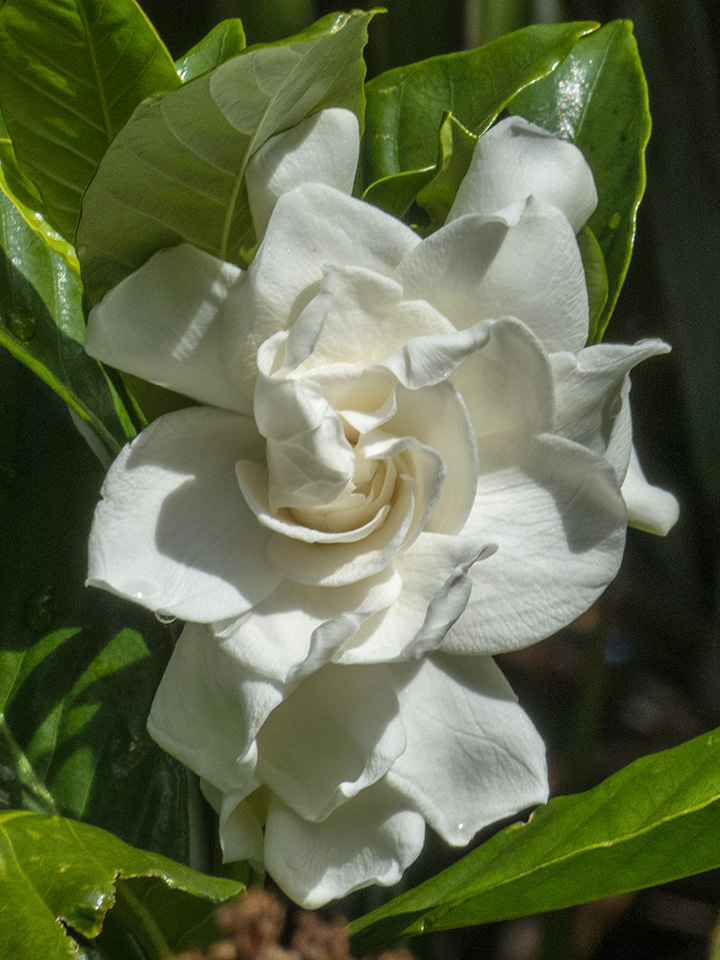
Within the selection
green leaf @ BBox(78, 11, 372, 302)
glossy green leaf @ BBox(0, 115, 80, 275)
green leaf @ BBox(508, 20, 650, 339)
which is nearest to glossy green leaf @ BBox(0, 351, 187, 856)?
glossy green leaf @ BBox(0, 115, 80, 275)

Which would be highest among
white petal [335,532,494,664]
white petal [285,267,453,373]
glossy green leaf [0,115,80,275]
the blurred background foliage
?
glossy green leaf [0,115,80,275]

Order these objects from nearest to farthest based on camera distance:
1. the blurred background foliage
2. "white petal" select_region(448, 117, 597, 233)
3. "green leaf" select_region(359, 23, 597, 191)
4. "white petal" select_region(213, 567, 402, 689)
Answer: "white petal" select_region(213, 567, 402, 689) → "white petal" select_region(448, 117, 597, 233) → "green leaf" select_region(359, 23, 597, 191) → the blurred background foliage

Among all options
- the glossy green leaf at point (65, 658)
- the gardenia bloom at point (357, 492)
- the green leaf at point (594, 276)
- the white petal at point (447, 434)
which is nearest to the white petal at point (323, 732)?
the gardenia bloom at point (357, 492)

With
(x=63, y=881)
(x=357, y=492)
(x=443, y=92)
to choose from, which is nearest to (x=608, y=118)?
(x=443, y=92)

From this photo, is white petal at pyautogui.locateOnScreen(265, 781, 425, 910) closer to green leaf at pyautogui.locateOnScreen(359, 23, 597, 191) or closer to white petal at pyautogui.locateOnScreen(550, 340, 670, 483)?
white petal at pyautogui.locateOnScreen(550, 340, 670, 483)

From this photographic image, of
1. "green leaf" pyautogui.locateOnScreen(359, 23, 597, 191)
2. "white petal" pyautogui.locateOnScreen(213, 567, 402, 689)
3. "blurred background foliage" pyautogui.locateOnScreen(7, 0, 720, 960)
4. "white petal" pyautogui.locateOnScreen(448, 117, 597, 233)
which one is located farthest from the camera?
"blurred background foliage" pyautogui.locateOnScreen(7, 0, 720, 960)

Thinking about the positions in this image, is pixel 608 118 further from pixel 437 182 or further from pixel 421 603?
pixel 421 603

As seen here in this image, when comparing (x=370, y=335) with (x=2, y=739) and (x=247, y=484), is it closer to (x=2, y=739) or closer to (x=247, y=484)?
(x=247, y=484)
